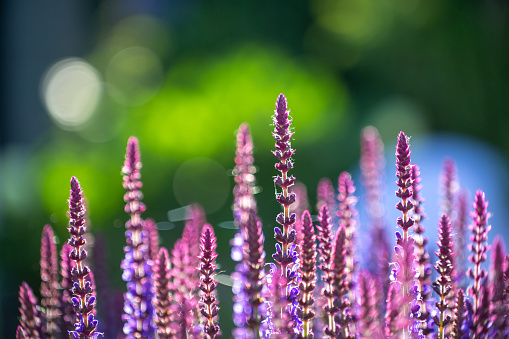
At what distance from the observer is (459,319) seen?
0.49 metres

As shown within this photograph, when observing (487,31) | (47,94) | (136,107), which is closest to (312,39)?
(487,31)

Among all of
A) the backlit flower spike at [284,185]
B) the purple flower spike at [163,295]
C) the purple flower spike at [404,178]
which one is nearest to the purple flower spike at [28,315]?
the purple flower spike at [163,295]

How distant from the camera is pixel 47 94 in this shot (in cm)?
397

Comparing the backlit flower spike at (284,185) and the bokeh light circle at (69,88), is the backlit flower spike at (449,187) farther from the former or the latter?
the bokeh light circle at (69,88)

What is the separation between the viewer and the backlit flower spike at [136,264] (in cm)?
57

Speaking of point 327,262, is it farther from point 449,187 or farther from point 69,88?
point 69,88

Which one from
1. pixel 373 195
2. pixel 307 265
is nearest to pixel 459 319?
pixel 307 265

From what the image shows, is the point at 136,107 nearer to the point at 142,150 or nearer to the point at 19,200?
the point at 142,150

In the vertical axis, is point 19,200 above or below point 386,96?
below

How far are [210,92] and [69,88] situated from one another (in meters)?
1.84

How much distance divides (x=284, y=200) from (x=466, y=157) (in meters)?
1.96

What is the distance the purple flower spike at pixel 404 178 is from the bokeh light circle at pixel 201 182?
1.83 metres

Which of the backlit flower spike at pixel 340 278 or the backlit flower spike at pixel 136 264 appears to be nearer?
the backlit flower spike at pixel 340 278

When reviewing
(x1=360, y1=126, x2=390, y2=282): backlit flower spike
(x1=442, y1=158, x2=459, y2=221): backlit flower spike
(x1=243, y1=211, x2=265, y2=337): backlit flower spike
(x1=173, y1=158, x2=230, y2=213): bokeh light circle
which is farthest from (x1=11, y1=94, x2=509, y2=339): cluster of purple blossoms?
(x1=173, y1=158, x2=230, y2=213): bokeh light circle
